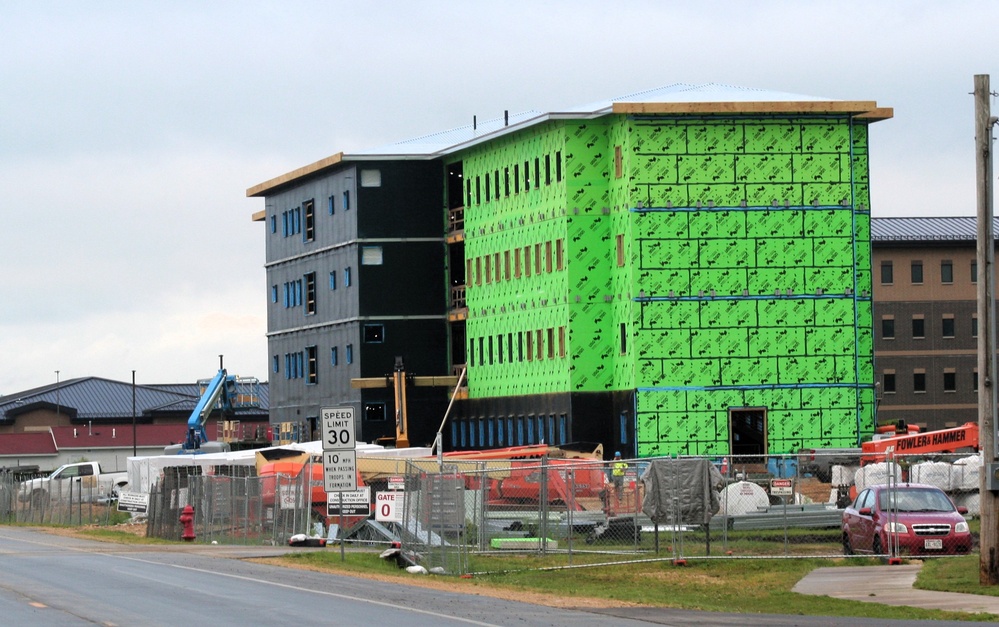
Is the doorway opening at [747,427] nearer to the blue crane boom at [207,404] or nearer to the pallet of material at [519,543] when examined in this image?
the blue crane boom at [207,404]

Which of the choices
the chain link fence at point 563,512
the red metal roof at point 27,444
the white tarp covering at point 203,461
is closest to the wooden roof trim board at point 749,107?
the white tarp covering at point 203,461

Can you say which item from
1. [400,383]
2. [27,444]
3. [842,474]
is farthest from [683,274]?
[27,444]

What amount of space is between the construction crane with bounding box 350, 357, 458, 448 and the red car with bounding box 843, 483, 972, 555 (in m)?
57.6

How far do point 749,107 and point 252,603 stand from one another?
5893 cm

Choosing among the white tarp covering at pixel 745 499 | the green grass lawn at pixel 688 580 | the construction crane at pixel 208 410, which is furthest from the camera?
the construction crane at pixel 208 410

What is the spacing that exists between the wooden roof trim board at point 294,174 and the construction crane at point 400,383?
36.0 ft

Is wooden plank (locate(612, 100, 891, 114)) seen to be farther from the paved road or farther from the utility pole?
the utility pole

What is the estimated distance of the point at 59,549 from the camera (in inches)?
1815

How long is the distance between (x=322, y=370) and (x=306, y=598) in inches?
2942

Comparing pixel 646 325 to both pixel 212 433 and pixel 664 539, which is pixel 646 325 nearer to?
pixel 664 539

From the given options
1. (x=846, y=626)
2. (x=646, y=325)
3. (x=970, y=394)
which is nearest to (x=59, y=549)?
(x=846, y=626)

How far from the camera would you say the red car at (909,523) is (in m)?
34.3

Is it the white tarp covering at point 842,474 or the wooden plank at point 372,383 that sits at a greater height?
the wooden plank at point 372,383

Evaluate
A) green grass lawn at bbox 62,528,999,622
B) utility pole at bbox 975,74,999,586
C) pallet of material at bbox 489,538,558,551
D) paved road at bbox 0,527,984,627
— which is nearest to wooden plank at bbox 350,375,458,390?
green grass lawn at bbox 62,528,999,622
